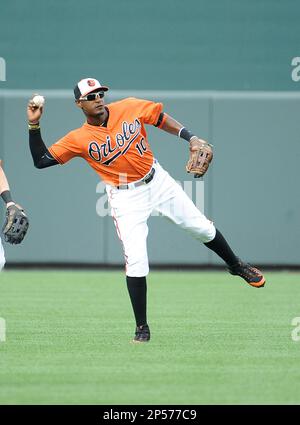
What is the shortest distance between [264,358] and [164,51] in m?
8.76

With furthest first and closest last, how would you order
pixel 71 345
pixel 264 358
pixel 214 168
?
pixel 214 168, pixel 71 345, pixel 264 358

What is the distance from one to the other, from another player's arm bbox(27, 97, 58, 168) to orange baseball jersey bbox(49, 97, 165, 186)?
6 centimetres

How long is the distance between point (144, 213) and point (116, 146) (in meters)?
0.53

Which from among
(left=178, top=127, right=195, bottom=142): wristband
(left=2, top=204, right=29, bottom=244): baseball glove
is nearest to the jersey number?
(left=178, top=127, right=195, bottom=142): wristband

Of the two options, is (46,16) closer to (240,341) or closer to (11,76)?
(11,76)

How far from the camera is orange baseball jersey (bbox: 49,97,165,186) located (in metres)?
7.73

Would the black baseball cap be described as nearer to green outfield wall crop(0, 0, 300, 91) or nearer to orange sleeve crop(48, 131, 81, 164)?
orange sleeve crop(48, 131, 81, 164)

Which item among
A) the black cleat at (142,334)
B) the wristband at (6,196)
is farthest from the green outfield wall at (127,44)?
the wristband at (6,196)

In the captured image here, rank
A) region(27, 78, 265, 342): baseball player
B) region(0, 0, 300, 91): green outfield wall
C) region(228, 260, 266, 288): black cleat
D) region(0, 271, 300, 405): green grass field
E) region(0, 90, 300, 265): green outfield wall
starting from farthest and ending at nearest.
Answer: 1. region(0, 0, 300, 91): green outfield wall
2. region(0, 90, 300, 265): green outfield wall
3. region(228, 260, 266, 288): black cleat
4. region(27, 78, 265, 342): baseball player
5. region(0, 271, 300, 405): green grass field

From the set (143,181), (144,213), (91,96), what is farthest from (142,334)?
(91,96)

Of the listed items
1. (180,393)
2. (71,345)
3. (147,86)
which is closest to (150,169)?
(71,345)

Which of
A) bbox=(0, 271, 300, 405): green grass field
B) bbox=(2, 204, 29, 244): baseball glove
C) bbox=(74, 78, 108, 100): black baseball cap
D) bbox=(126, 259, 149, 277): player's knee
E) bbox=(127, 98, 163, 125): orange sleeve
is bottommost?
bbox=(0, 271, 300, 405): green grass field

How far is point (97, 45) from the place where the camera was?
1500 centimetres

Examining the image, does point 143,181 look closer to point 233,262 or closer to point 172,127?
point 172,127
